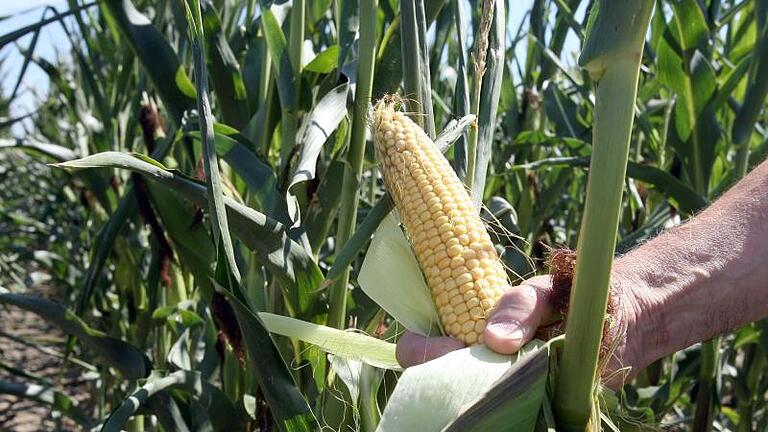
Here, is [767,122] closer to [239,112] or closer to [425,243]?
[239,112]

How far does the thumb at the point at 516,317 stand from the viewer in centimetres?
85

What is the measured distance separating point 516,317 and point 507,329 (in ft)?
0.08

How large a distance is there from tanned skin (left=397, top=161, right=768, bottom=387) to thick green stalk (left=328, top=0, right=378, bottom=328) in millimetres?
450

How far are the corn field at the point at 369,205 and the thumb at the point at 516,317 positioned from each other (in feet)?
0.05

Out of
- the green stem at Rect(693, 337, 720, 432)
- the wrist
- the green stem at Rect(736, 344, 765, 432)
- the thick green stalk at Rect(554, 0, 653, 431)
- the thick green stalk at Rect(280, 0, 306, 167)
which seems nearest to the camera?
the thick green stalk at Rect(554, 0, 653, 431)

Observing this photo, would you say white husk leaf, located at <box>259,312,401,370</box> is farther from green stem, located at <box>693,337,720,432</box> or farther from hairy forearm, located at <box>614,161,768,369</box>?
green stem, located at <box>693,337,720,432</box>

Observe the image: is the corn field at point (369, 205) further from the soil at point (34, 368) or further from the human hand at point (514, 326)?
the soil at point (34, 368)

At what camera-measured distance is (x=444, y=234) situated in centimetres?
97

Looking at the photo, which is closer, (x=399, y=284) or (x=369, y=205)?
(x=399, y=284)

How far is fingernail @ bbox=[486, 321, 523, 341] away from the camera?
0.84 metres

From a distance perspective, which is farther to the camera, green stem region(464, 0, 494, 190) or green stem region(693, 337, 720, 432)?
green stem region(693, 337, 720, 432)

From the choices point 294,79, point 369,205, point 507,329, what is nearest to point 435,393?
point 507,329

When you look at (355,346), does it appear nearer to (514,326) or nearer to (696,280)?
(514,326)

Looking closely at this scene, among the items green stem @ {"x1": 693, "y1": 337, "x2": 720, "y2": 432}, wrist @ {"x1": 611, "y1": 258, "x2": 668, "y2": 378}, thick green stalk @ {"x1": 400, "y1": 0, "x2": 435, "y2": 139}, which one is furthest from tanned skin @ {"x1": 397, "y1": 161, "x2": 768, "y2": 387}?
green stem @ {"x1": 693, "y1": 337, "x2": 720, "y2": 432}
